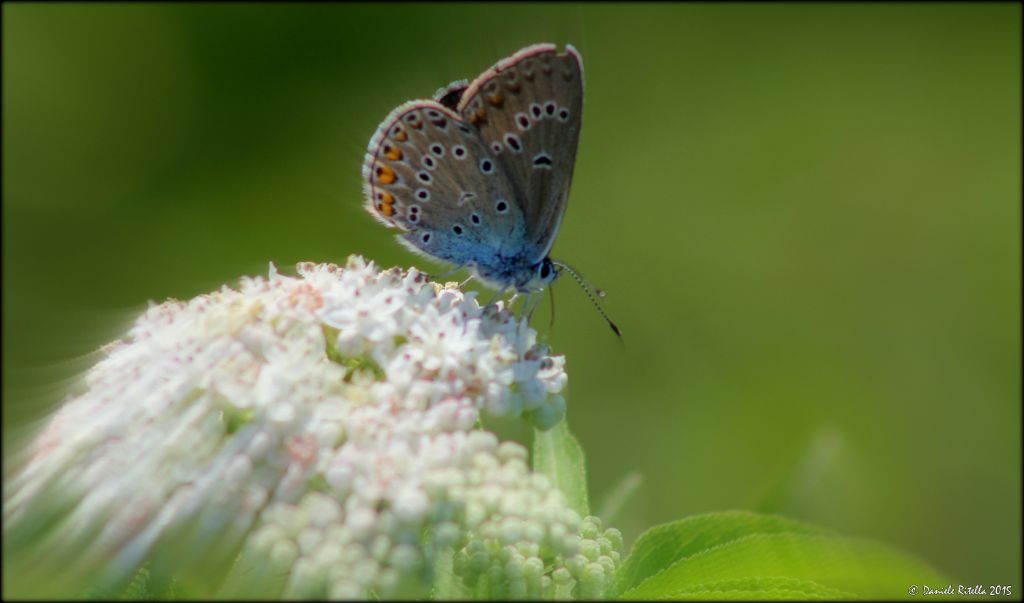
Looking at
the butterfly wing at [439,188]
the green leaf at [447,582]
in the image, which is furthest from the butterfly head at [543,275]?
the green leaf at [447,582]

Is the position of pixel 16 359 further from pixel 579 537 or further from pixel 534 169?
pixel 579 537

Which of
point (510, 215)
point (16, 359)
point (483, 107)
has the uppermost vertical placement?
point (483, 107)

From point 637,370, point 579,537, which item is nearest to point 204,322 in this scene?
point 579,537

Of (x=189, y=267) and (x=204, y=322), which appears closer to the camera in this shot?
(x=204, y=322)

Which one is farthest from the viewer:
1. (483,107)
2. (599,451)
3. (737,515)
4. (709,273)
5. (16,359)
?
(709,273)

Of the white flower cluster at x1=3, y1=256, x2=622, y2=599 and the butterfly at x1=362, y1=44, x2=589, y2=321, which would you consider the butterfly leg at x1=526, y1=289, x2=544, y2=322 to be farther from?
the white flower cluster at x1=3, y1=256, x2=622, y2=599

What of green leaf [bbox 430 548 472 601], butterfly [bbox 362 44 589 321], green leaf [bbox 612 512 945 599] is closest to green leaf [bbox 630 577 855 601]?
green leaf [bbox 612 512 945 599]

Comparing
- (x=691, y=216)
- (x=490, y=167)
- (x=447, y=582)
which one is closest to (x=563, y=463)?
(x=447, y=582)

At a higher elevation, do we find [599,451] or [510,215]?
[510,215]

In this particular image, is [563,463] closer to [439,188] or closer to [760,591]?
[760,591]
